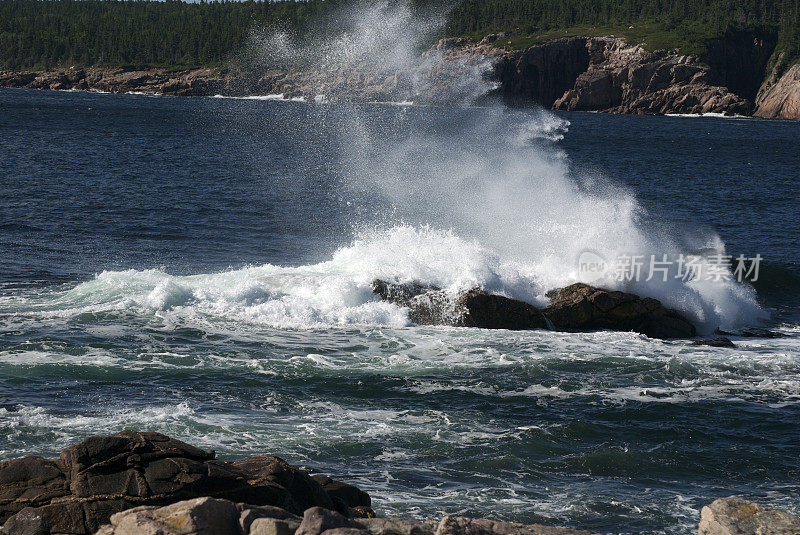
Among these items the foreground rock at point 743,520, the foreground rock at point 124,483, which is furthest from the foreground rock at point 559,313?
the foreground rock at point 743,520

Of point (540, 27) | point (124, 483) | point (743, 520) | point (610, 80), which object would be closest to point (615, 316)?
point (743, 520)

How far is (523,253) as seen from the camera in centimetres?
2970

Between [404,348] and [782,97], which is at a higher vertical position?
[782,97]

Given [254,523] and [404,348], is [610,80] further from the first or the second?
[254,523]

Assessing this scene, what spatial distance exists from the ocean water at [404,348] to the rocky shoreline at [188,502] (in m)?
2.28

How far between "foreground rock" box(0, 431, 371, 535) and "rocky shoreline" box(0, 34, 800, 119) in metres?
137

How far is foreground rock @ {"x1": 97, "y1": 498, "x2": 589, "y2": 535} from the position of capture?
8547 millimetres

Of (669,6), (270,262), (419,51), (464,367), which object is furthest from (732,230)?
(669,6)

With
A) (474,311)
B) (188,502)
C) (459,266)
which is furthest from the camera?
(459,266)

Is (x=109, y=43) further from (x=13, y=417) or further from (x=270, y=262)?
(x=13, y=417)

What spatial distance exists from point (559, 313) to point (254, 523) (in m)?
16.5

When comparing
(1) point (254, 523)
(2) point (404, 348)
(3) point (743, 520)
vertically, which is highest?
(3) point (743, 520)

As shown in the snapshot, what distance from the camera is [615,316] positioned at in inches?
948

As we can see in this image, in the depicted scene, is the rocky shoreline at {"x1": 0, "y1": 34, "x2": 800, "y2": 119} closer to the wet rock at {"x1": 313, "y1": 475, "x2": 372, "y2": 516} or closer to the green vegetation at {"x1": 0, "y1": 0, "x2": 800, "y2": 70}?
the green vegetation at {"x1": 0, "y1": 0, "x2": 800, "y2": 70}
